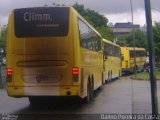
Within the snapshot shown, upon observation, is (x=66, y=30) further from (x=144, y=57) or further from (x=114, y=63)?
(x=144, y=57)

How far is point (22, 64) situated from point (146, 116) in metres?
4.36

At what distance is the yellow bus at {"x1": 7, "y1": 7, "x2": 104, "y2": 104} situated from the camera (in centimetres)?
1538

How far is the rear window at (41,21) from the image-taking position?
1556 cm

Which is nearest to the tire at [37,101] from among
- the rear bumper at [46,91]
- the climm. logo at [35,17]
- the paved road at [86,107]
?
the paved road at [86,107]

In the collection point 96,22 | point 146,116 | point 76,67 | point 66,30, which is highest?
point 96,22

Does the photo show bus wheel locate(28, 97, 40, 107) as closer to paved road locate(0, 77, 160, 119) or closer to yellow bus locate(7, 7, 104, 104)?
paved road locate(0, 77, 160, 119)

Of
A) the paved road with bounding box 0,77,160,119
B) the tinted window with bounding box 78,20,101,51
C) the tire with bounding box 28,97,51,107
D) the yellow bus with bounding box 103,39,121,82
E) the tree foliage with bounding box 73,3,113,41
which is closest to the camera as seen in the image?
the paved road with bounding box 0,77,160,119

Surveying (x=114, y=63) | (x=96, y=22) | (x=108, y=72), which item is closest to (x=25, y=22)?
(x=108, y=72)

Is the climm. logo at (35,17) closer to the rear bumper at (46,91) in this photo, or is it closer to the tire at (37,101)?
the rear bumper at (46,91)

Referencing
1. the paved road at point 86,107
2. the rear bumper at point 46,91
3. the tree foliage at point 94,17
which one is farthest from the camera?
the tree foliage at point 94,17

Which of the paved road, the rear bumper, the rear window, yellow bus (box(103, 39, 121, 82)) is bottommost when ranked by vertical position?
the paved road

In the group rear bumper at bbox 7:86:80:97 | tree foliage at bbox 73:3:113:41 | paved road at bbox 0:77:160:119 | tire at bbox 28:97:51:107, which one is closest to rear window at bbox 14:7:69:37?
rear bumper at bbox 7:86:80:97

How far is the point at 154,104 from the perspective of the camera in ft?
33.4

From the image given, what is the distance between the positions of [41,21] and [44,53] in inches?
40.8
